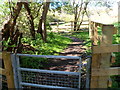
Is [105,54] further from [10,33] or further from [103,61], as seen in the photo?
[10,33]

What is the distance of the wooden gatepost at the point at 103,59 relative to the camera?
6.41 feet

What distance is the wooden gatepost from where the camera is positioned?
1955 mm

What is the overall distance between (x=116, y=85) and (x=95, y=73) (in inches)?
46.7

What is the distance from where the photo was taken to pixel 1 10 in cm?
715

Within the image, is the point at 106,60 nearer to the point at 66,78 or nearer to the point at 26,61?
the point at 66,78

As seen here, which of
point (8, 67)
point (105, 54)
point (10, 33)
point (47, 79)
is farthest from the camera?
point (10, 33)

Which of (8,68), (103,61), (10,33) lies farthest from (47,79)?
(10,33)

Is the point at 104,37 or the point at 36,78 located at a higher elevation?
the point at 104,37

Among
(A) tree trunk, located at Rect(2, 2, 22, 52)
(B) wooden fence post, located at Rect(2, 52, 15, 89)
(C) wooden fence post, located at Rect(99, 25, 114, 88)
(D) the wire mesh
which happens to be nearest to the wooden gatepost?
(C) wooden fence post, located at Rect(99, 25, 114, 88)

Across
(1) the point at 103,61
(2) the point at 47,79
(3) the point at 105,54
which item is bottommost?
(2) the point at 47,79

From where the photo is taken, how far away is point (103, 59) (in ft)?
6.75

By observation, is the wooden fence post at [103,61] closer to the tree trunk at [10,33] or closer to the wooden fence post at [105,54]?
the wooden fence post at [105,54]

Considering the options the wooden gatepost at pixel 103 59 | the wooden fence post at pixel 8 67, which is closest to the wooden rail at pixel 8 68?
the wooden fence post at pixel 8 67

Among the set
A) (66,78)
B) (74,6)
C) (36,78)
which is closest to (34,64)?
(36,78)
